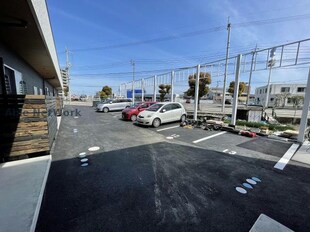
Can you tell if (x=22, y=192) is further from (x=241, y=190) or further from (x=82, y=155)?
(x=241, y=190)

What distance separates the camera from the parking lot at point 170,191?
217cm

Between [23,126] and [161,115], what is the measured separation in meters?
6.63

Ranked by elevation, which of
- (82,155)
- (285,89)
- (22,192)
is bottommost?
(82,155)

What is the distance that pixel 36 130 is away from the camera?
4.14 meters

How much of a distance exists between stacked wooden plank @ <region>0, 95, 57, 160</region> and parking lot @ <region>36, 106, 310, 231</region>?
734 millimetres

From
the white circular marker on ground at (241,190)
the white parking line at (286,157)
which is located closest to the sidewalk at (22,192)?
the white circular marker on ground at (241,190)

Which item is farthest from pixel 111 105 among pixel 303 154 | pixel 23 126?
pixel 303 154

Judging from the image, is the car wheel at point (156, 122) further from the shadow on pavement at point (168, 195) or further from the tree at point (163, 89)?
the tree at point (163, 89)

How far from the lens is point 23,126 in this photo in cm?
395

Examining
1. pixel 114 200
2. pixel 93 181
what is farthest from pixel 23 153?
pixel 114 200

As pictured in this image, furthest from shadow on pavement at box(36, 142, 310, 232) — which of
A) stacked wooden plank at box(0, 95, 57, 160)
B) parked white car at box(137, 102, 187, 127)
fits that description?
parked white car at box(137, 102, 187, 127)

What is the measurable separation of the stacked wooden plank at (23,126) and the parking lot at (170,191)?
0.73m

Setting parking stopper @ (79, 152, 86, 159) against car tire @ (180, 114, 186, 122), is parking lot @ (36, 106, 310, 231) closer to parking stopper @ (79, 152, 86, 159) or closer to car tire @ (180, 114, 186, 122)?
parking stopper @ (79, 152, 86, 159)

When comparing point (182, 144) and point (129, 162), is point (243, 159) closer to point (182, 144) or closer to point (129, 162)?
point (182, 144)
